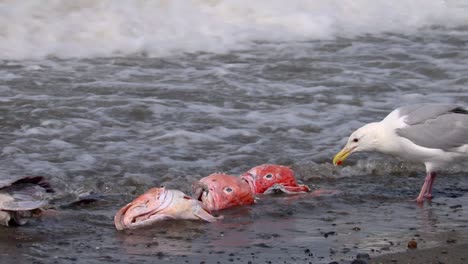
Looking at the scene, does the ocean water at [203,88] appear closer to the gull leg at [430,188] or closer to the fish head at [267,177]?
the gull leg at [430,188]

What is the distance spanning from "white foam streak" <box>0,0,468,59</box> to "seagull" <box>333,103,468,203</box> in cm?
412

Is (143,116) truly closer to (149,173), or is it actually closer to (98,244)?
(149,173)

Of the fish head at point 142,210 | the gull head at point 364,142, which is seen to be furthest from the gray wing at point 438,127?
the fish head at point 142,210

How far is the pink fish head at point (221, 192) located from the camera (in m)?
5.75

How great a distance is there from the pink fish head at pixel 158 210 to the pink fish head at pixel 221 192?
231 mm

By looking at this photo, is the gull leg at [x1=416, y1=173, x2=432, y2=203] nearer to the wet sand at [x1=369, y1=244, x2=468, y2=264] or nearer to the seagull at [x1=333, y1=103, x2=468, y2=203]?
the seagull at [x1=333, y1=103, x2=468, y2=203]

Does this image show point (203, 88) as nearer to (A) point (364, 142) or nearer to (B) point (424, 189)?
(A) point (364, 142)

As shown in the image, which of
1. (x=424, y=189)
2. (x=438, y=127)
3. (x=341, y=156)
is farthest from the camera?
(x=341, y=156)

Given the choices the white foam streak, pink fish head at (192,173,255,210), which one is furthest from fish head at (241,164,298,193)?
the white foam streak

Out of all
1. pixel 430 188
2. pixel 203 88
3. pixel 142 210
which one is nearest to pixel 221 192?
pixel 142 210

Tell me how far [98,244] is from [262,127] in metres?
2.89

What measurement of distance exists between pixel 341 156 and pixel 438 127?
0.65 m

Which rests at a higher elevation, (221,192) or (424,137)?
(424,137)

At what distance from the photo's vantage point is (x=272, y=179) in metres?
6.12
